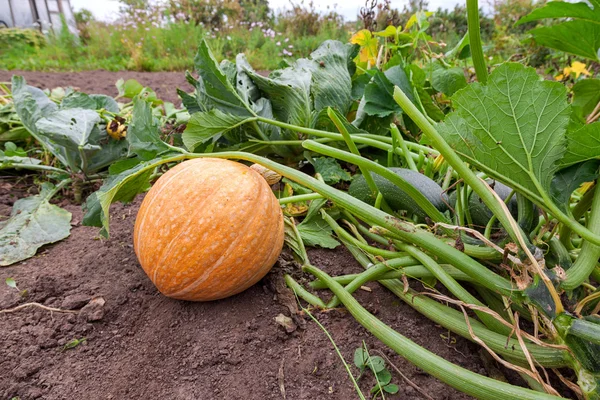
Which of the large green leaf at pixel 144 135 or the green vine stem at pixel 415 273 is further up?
the large green leaf at pixel 144 135

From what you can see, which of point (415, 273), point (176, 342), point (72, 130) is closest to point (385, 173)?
point (415, 273)

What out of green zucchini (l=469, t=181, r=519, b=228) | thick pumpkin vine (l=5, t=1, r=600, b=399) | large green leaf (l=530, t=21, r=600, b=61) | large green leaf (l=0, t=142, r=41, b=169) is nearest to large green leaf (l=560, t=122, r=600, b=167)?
thick pumpkin vine (l=5, t=1, r=600, b=399)

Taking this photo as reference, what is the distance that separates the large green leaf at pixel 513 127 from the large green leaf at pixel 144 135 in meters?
1.06

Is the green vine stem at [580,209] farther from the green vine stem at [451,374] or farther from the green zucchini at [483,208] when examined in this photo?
the green vine stem at [451,374]

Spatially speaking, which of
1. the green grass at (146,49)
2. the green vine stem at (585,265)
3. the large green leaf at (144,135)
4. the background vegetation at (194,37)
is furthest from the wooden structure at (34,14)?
the green vine stem at (585,265)

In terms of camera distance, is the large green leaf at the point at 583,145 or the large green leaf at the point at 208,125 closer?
the large green leaf at the point at 583,145

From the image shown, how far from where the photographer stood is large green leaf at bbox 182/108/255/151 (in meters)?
1.47

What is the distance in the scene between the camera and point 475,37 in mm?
969

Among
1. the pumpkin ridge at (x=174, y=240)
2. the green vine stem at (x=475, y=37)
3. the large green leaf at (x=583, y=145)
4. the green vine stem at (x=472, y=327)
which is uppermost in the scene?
the green vine stem at (x=475, y=37)

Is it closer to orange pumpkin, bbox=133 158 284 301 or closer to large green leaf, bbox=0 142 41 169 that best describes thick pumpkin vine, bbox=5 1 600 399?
orange pumpkin, bbox=133 158 284 301

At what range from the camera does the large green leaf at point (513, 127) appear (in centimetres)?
88

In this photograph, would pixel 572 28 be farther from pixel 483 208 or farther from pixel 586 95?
pixel 483 208

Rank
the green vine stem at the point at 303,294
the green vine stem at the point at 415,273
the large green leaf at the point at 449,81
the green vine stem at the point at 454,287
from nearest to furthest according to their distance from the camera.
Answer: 1. the green vine stem at the point at 454,287
2. the green vine stem at the point at 415,273
3. the green vine stem at the point at 303,294
4. the large green leaf at the point at 449,81

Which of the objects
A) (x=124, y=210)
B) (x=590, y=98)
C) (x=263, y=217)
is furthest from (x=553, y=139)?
(x=124, y=210)
